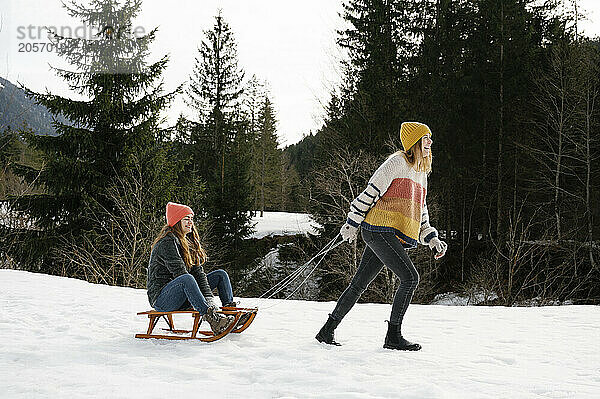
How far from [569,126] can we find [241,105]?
16287mm

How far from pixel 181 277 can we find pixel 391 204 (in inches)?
72.8

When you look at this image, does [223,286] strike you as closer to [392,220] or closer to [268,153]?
[392,220]

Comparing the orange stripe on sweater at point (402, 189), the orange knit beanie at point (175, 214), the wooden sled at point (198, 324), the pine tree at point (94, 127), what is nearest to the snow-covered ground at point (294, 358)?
the wooden sled at point (198, 324)

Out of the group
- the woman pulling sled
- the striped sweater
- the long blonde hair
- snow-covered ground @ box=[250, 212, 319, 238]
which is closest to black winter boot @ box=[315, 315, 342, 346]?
the woman pulling sled

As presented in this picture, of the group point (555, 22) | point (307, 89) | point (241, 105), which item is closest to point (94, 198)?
point (307, 89)

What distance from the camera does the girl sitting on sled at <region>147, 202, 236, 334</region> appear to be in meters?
4.26

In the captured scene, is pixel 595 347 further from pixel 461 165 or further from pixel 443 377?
pixel 461 165

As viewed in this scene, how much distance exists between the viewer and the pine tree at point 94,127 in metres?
16.6

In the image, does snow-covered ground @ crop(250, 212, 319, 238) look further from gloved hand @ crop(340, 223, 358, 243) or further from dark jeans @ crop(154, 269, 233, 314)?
gloved hand @ crop(340, 223, 358, 243)

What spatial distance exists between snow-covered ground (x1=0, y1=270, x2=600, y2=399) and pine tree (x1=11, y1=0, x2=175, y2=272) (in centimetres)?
1096

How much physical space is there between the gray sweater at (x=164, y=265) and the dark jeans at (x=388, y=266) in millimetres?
1333

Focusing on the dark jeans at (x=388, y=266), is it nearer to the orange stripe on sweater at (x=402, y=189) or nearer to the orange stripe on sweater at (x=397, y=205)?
the orange stripe on sweater at (x=397, y=205)

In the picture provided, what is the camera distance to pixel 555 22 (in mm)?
20797

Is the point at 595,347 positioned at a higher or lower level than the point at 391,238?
lower
